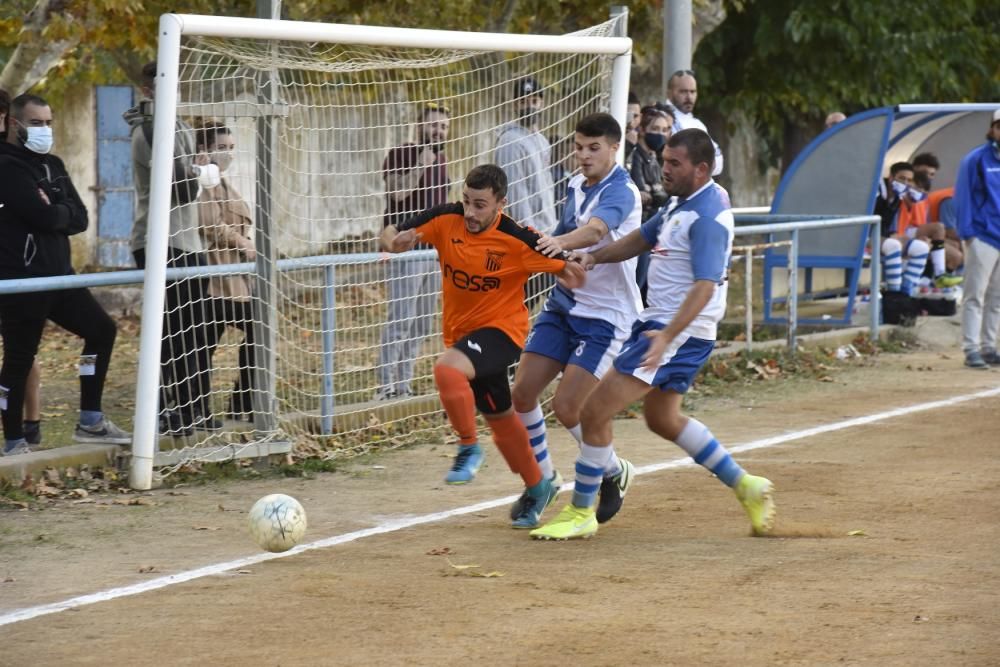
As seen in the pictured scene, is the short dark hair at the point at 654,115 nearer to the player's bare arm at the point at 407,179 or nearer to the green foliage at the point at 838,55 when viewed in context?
the player's bare arm at the point at 407,179

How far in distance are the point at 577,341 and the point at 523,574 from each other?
1546 millimetres

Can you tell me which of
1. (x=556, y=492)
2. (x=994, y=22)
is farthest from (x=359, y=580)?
(x=994, y=22)

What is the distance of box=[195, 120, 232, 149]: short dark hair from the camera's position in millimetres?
9297

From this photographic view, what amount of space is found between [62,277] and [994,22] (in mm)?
20101

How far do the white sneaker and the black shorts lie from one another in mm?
2423

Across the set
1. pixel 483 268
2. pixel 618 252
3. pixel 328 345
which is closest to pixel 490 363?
pixel 483 268

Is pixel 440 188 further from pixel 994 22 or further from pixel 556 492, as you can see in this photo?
pixel 994 22

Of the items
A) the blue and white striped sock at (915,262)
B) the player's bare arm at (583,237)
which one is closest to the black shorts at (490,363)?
the player's bare arm at (583,237)

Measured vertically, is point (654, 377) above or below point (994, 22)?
below

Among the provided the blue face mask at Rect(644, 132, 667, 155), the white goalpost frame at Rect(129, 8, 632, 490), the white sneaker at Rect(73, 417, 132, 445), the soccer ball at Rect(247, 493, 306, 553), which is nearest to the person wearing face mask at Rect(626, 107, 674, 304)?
the blue face mask at Rect(644, 132, 667, 155)

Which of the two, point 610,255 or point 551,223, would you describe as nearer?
point 610,255

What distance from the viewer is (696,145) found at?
735cm

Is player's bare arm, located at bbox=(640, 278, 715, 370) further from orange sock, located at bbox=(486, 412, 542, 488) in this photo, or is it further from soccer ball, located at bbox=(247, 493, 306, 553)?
soccer ball, located at bbox=(247, 493, 306, 553)

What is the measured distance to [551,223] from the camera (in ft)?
36.5
